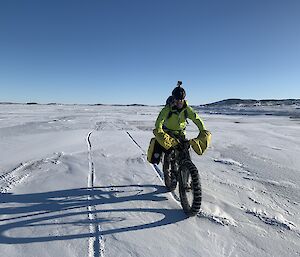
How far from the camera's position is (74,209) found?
4.63m

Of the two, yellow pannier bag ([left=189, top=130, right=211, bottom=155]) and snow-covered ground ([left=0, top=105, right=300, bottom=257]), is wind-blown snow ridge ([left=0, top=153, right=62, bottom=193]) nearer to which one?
snow-covered ground ([left=0, top=105, right=300, bottom=257])

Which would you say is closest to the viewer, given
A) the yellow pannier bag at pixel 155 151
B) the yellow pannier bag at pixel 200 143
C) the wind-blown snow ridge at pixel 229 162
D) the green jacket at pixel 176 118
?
the yellow pannier bag at pixel 200 143

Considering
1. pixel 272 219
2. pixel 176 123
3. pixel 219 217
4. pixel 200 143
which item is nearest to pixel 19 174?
pixel 176 123

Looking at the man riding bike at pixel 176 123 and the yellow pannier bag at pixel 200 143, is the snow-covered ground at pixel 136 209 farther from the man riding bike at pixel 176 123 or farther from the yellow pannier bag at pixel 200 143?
the man riding bike at pixel 176 123

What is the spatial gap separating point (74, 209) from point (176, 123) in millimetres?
2252

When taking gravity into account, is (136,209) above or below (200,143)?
below

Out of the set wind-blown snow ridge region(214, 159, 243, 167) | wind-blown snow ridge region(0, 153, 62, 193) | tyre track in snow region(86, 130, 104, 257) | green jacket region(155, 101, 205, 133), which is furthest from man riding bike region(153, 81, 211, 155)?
wind-blown snow ridge region(214, 159, 243, 167)

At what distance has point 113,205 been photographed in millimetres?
4875

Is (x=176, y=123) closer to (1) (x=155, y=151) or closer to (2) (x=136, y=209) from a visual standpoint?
(1) (x=155, y=151)

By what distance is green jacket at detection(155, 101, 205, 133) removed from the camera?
518 centimetres

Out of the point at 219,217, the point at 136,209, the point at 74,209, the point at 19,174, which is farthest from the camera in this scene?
the point at 19,174

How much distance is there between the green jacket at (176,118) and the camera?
17.0 feet

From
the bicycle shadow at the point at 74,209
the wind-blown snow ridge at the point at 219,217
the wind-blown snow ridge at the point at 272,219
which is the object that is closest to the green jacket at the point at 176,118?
the bicycle shadow at the point at 74,209

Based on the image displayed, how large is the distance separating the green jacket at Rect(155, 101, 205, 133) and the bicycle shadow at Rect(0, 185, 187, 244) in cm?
123
